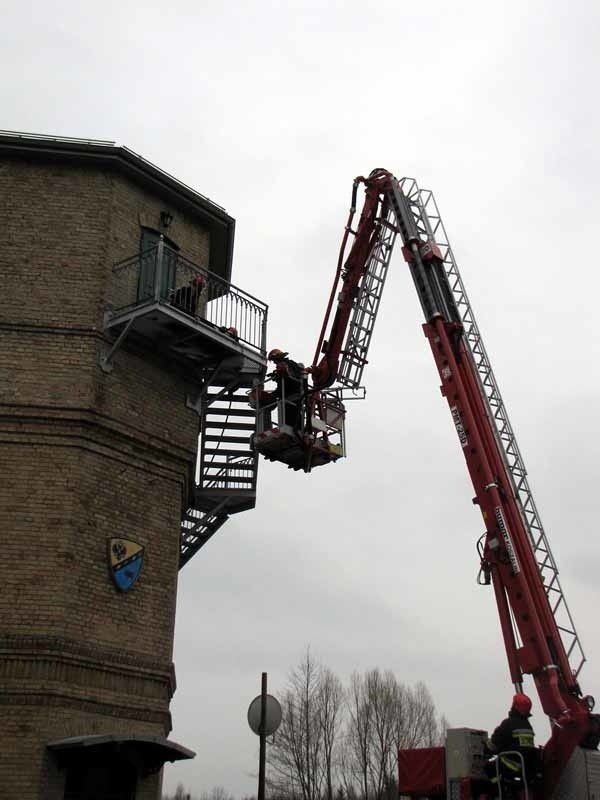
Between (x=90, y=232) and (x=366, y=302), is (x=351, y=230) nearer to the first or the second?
(x=366, y=302)

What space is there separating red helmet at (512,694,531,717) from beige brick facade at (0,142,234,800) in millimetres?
5666

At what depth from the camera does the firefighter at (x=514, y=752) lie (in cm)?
1150

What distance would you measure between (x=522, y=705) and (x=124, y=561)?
6.45 metres

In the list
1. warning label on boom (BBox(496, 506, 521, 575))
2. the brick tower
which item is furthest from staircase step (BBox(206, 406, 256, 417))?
warning label on boom (BBox(496, 506, 521, 575))

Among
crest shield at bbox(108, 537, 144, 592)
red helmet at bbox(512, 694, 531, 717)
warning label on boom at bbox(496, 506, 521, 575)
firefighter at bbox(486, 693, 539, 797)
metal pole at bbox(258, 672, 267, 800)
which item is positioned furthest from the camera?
crest shield at bbox(108, 537, 144, 592)

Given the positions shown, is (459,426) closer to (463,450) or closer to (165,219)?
(463,450)

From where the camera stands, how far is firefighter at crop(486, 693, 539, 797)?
11500 mm

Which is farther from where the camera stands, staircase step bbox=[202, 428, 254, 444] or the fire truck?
staircase step bbox=[202, 428, 254, 444]

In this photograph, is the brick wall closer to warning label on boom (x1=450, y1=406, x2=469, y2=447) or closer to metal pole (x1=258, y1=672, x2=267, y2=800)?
metal pole (x1=258, y1=672, x2=267, y2=800)

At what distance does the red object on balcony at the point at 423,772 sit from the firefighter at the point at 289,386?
6448 millimetres

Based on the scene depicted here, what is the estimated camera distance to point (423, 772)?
12.7 meters

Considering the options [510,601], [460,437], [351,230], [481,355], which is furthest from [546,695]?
[351,230]

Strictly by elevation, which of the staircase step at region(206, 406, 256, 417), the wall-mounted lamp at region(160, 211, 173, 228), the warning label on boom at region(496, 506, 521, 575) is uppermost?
the wall-mounted lamp at region(160, 211, 173, 228)

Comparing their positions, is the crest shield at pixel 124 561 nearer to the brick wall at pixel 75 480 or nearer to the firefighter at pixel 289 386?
the brick wall at pixel 75 480
